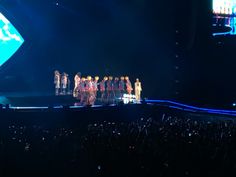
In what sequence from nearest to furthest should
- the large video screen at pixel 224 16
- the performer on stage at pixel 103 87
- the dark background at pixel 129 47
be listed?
the performer on stage at pixel 103 87
the large video screen at pixel 224 16
the dark background at pixel 129 47

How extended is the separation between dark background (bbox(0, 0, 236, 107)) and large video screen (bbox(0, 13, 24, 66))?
163 mm

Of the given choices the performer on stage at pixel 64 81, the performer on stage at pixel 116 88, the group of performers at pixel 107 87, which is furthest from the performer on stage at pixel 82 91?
the performer on stage at pixel 116 88

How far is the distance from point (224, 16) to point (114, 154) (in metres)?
11.3

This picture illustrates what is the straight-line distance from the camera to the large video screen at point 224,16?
47.5ft

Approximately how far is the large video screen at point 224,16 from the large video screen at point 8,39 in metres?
6.69

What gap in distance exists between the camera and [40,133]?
16.6 feet

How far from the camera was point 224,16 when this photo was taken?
14.5 metres

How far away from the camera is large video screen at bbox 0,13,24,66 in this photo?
14305 millimetres

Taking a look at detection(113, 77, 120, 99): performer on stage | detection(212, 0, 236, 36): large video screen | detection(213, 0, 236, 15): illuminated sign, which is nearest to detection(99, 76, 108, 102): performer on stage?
detection(113, 77, 120, 99): performer on stage

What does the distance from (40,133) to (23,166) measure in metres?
0.93

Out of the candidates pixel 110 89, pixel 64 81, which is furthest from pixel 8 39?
pixel 110 89

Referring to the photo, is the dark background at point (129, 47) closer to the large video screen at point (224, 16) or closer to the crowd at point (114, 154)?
the large video screen at point (224, 16)

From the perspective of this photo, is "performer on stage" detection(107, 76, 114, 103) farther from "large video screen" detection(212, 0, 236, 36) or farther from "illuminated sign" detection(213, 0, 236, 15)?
"illuminated sign" detection(213, 0, 236, 15)

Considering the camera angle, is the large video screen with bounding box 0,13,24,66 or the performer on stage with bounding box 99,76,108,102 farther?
the large video screen with bounding box 0,13,24,66
